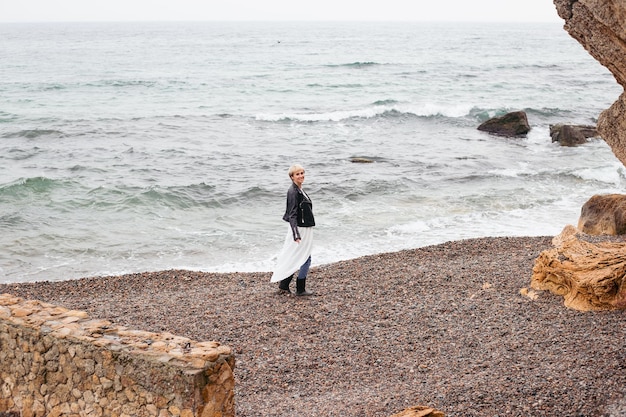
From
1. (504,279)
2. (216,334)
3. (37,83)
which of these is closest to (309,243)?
(216,334)

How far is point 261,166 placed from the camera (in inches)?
1053

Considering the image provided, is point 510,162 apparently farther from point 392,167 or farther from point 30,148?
point 30,148

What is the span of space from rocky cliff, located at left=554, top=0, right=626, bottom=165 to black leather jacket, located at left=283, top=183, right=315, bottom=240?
4338mm

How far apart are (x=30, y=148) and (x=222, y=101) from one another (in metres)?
16.4

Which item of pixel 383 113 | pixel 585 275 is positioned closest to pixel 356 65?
pixel 383 113

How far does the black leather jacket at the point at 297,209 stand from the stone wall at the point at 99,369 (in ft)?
13.8

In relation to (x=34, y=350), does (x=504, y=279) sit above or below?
below

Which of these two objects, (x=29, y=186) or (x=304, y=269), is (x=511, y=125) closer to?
(x=29, y=186)

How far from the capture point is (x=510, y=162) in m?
27.0

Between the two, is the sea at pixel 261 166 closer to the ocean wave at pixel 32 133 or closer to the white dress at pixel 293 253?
the ocean wave at pixel 32 133

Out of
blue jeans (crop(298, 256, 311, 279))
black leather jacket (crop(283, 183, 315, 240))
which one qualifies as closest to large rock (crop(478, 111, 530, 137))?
blue jeans (crop(298, 256, 311, 279))

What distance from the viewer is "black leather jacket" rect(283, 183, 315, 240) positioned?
10.4 metres

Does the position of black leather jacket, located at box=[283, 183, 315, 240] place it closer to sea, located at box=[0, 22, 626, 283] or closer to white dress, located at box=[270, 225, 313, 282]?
white dress, located at box=[270, 225, 313, 282]

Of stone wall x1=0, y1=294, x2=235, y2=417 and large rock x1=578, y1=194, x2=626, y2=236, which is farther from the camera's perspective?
large rock x1=578, y1=194, x2=626, y2=236
